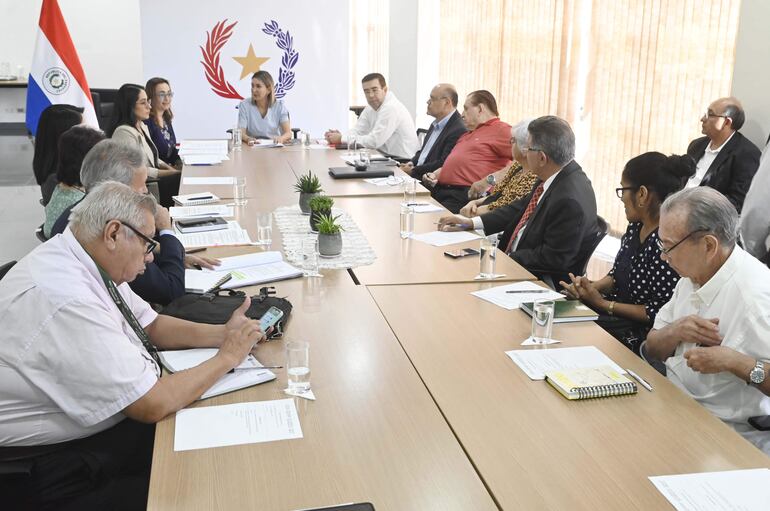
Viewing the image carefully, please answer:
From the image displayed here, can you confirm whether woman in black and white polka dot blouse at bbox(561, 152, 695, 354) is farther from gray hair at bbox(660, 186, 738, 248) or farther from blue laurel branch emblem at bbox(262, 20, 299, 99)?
blue laurel branch emblem at bbox(262, 20, 299, 99)

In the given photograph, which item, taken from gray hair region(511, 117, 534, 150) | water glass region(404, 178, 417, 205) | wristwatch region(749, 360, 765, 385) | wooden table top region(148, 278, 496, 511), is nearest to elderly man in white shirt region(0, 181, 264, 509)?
wooden table top region(148, 278, 496, 511)

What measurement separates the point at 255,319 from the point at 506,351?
0.79m

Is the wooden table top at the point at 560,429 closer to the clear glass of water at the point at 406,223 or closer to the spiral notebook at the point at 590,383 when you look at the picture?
the spiral notebook at the point at 590,383

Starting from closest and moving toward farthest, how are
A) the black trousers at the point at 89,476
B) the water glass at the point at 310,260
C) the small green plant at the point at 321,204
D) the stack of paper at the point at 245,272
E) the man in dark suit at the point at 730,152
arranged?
the black trousers at the point at 89,476, the stack of paper at the point at 245,272, the water glass at the point at 310,260, the small green plant at the point at 321,204, the man in dark suit at the point at 730,152

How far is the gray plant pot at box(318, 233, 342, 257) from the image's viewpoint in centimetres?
307

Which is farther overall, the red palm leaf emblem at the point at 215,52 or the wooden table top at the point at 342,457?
the red palm leaf emblem at the point at 215,52

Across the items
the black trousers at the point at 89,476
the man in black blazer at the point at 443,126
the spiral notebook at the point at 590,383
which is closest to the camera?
the black trousers at the point at 89,476

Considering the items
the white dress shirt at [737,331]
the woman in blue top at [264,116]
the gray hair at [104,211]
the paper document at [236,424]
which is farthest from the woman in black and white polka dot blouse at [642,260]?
the woman in blue top at [264,116]

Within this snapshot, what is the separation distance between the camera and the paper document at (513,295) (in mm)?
2586

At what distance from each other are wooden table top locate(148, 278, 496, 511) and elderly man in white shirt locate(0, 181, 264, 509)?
0.41 feet

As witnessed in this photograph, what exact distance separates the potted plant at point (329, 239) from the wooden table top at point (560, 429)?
83 cm

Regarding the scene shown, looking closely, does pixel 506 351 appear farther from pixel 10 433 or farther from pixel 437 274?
pixel 10 433

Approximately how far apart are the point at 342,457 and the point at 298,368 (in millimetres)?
369

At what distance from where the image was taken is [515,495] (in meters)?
1.46
